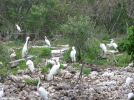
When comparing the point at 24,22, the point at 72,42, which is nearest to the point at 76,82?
the point at 72,42

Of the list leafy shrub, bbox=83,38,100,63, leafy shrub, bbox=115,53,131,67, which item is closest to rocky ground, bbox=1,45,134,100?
leafy shrub, bbox=115,53,131,67

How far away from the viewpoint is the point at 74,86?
12414 mm

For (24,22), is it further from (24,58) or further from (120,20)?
(24,58)

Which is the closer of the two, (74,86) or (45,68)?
(74,86)

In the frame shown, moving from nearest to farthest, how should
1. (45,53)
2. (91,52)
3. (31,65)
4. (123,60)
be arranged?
(31,65) → (123,60) → (91,52) → (45,53)

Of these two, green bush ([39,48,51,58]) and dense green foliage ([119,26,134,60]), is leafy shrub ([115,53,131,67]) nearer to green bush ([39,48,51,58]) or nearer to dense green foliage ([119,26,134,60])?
dense green foliage ([119,26,134,60])

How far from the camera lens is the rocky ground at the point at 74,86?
1141cm

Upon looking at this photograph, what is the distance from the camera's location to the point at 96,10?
25.1 metres

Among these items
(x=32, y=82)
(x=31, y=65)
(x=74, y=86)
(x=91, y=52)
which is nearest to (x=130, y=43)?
(x=91, y=52)

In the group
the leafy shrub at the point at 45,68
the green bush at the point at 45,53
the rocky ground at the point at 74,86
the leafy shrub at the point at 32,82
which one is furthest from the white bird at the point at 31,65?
the green bush at the point at 45,53

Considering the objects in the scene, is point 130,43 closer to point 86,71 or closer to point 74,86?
point 86,71

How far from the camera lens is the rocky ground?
11414mm

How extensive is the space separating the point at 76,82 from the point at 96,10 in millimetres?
12537

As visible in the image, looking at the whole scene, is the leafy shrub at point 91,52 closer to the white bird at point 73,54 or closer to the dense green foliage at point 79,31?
the dense green foliage at point 79,31
